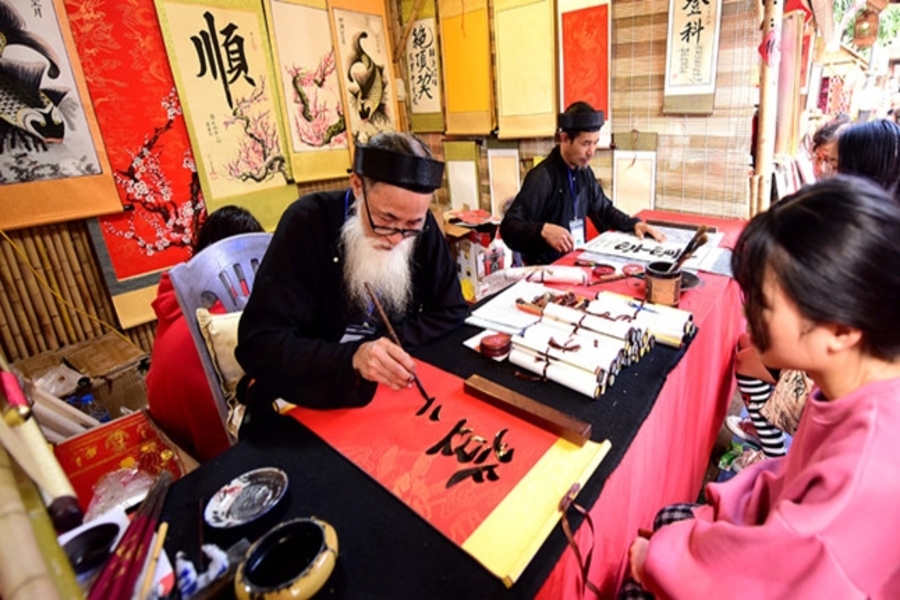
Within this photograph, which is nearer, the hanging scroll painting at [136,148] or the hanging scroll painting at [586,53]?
the hanging scroll painting at [136,148]

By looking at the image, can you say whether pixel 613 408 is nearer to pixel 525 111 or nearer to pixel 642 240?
pixel 642 240

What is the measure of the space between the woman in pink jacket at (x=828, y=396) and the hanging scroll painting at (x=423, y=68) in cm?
503

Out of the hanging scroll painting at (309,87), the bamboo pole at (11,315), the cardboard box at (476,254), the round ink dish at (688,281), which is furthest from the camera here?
the hanging scroll painting at (309,87)

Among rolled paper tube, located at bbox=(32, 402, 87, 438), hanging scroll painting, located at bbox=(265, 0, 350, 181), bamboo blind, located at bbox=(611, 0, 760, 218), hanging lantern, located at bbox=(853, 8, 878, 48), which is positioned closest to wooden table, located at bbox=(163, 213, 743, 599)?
rolled paper tube, located at bbox=(32, 402, 87, 438)

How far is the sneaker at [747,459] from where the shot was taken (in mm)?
2205

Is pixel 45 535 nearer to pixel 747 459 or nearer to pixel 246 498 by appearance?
pixel 246 498

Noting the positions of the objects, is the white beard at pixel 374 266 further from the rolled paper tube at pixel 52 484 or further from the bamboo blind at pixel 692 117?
the bamboo blind at pixel 692 117

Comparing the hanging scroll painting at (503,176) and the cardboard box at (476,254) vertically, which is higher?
the hanging scroll painting at (503,176)

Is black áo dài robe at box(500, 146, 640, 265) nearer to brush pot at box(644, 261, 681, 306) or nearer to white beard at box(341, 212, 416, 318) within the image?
brush pot at box(644, 261, 681, 306)

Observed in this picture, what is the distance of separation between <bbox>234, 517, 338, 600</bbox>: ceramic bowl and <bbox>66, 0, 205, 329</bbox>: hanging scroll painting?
3544 millimetres

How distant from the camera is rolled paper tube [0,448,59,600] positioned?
1.22 feet

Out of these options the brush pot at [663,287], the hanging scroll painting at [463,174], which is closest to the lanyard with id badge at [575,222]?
the brush pot at [663,287]

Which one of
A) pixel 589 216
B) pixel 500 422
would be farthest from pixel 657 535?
pixel 589 216

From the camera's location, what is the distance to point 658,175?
3.66 metres
